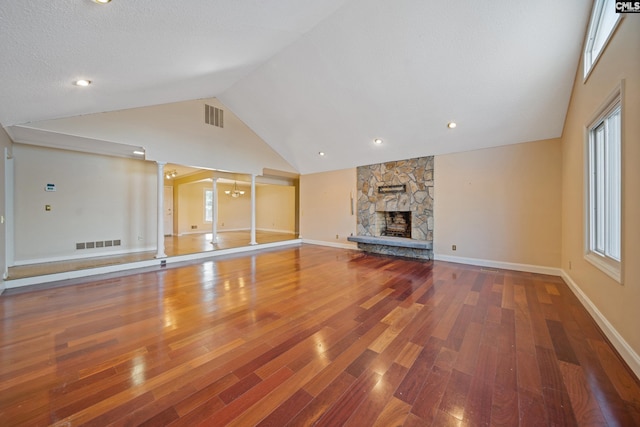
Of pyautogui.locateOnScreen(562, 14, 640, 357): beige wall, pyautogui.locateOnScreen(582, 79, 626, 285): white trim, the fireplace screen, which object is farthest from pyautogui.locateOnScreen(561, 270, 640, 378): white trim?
the fireplace screen

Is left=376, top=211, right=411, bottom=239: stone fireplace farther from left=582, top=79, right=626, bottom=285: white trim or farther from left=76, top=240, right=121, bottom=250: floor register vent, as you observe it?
left=76, top=240, right=121, bottom=250: floor register vent

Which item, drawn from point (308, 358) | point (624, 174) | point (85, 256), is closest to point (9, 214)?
point (85, 256)

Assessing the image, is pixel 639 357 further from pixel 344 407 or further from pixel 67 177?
pixel 67 177

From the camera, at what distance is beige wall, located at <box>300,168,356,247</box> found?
7363mm

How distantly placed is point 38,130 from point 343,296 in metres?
5.57

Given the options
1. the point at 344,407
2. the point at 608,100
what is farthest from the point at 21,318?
the point at 608,100

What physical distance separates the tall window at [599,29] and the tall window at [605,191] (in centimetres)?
68

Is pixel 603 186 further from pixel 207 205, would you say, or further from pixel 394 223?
pixel 207 205

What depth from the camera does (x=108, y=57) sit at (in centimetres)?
249

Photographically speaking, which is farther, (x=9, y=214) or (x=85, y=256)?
(x=85, y=256)

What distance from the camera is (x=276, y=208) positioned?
36.6ft

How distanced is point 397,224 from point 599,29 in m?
4.83

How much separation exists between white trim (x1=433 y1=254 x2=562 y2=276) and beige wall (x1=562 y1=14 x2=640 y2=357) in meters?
1.11

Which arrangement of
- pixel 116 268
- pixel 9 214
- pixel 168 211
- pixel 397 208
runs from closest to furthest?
pixel 9 214 → pixel 116 268 → pixel 397 208 → pixel 168 211
